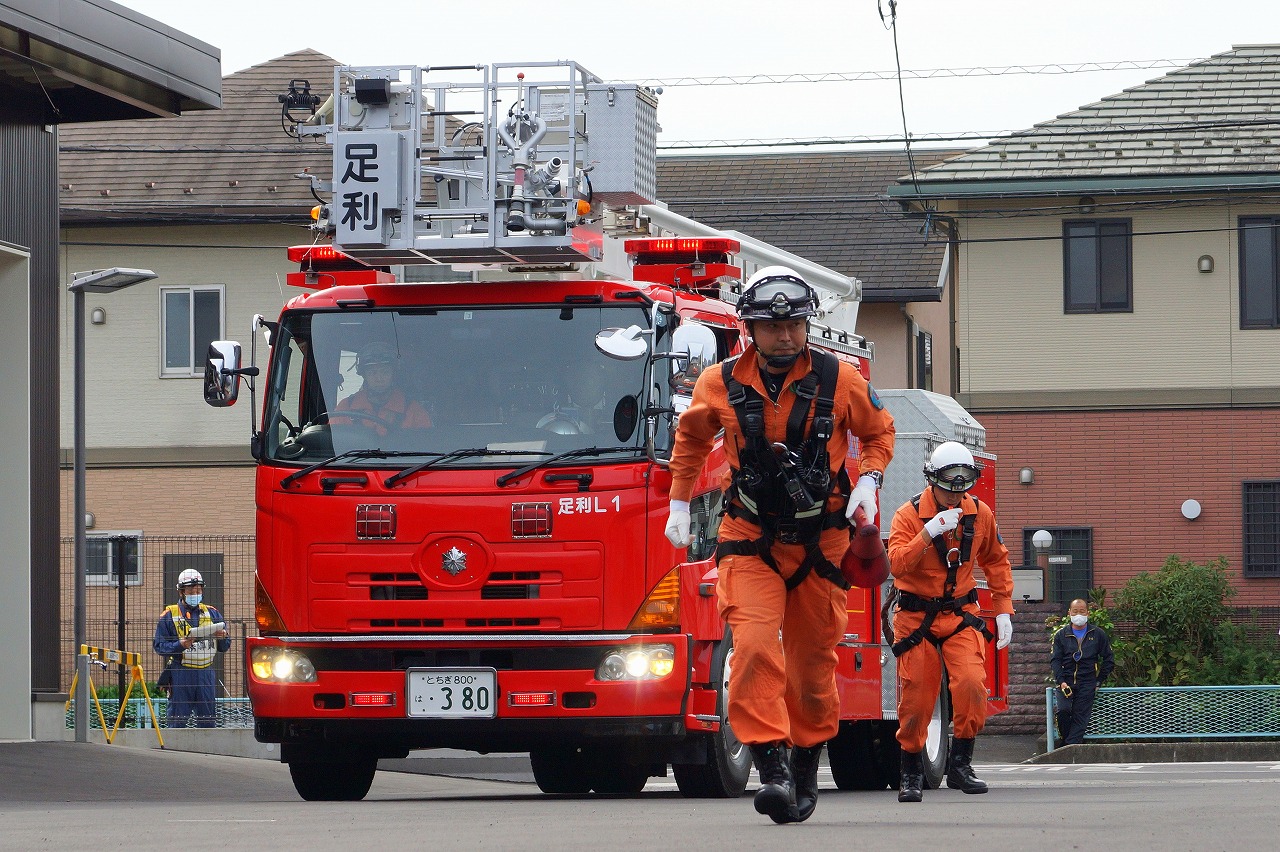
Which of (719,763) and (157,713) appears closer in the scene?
(719,763)

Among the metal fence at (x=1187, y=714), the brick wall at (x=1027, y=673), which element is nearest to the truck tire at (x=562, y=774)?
the metal fence at (x=1187, y=714)

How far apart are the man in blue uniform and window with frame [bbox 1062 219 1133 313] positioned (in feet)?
46.4

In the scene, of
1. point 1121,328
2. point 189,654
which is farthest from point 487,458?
point 1121,328

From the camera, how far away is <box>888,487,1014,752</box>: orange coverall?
11.8 meters

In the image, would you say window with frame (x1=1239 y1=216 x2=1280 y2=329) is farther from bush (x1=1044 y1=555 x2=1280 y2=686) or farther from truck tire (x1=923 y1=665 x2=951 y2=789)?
truck tire (x1=923 y1=665 x2=951 y2=789)

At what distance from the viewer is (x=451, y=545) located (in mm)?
10742

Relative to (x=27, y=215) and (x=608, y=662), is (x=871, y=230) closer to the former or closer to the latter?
(x=27, y=215)

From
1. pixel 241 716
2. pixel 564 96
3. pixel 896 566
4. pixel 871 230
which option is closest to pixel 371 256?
pixel 564 96

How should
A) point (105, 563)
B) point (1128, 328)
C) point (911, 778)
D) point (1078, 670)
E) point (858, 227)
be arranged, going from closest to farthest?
point (911, 778), point (1078, 670), point (105, 563), point (1128, 328), point (858, 227)

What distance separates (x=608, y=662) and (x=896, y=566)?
6.77ft

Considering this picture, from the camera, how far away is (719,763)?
37.2 ft

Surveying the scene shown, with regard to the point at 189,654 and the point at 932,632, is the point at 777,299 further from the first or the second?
the point at 189,654

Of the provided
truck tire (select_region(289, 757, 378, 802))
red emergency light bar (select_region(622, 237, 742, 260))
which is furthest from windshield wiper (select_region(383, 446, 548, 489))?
truck tire (select_region(289, 757, 378, 802))

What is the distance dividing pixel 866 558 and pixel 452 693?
302cm
